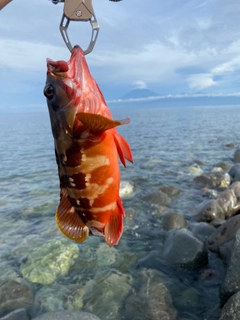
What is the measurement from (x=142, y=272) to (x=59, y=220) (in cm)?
589

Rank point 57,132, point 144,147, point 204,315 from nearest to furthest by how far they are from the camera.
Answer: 1. point 57,132
2. point 204,315
3. point 144,147

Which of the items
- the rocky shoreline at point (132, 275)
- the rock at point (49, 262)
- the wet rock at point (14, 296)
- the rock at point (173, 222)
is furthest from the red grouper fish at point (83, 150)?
the rock at point (173, 222)

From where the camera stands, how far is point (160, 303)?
6.92m

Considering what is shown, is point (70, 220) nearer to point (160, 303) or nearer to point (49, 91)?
point (49, 91)

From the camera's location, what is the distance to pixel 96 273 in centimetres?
845

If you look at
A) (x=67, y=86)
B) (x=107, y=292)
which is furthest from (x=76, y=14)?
(x=107, y=292)

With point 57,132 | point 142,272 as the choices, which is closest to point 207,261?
point 142,272

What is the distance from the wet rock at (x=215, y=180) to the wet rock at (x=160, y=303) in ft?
32.1

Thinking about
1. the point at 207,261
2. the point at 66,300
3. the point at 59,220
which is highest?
the point at 59,220

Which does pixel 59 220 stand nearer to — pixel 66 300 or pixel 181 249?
pixel 66 300

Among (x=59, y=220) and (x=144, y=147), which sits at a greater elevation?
(x=59, y=220)

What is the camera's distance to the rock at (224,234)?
27.8 ft

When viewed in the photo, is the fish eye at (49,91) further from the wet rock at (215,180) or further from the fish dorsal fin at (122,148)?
the wet rock at (215,180)

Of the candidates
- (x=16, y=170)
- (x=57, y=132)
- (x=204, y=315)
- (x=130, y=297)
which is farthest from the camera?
(x=16, y=170)
